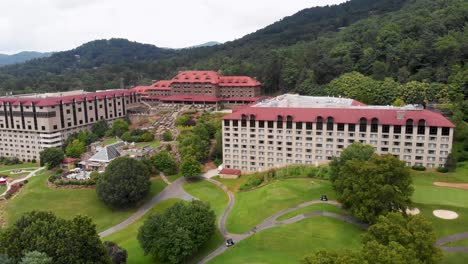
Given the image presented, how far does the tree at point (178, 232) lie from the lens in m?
50.3

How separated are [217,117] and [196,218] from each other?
208 ft

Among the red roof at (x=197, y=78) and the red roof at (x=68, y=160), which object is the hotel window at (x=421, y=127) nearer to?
the red roof at (x=197, y=78)

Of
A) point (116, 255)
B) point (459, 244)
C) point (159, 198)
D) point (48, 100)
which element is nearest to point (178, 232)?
point (116, 255)

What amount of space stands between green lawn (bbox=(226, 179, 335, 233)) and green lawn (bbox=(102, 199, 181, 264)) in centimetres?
1399

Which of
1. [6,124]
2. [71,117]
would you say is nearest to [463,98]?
[71,117]

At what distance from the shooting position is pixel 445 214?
5353 centimetres

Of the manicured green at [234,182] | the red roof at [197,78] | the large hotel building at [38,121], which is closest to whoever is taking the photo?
the manicured green at [234,182]

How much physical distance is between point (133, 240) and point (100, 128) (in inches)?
2610

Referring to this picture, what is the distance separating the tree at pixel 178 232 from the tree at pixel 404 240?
22.5 metres

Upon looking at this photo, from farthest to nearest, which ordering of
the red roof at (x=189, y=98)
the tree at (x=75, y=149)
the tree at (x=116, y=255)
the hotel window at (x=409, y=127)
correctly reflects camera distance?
the red roof at (x=189, y=98) < the tree at (x=75, y=149) < the hotel window at (x=409, y=127) < the tree at (x=116, y=255)

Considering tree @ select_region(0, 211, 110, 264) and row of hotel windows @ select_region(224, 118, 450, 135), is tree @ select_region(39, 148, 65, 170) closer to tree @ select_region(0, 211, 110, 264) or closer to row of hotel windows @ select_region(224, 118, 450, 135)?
row of hotel windows @ select_region(224, 118, 450, 135)

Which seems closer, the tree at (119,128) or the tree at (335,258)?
the tree at (335,258)

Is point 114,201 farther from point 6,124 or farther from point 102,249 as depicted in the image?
point 6,124

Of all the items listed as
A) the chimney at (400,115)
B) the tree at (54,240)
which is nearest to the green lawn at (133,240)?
the tree at (54,240)
